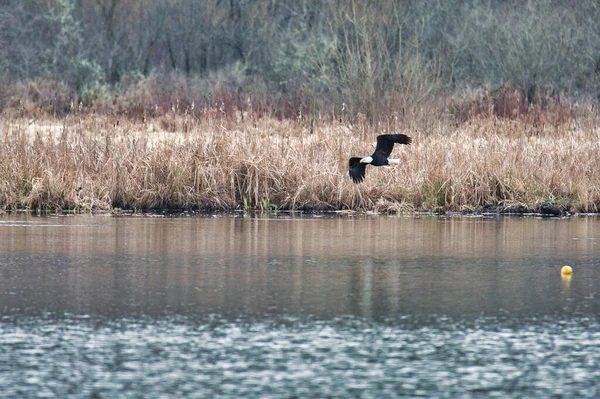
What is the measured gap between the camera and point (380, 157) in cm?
1379

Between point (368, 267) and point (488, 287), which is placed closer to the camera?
point (488, 287)

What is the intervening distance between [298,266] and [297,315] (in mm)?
2495

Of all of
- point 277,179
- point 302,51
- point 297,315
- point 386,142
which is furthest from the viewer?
point 302,51

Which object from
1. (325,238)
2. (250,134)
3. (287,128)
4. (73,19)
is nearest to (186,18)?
(73,19)

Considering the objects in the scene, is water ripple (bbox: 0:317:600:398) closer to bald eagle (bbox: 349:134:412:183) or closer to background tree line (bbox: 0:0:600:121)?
bald eagle (bbox: 349:134:412:183)

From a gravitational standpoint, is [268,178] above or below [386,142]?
below


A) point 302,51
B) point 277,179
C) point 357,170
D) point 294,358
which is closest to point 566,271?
point 294,358

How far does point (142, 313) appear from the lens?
25.2 feet

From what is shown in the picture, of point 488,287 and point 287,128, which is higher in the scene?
point 287,128

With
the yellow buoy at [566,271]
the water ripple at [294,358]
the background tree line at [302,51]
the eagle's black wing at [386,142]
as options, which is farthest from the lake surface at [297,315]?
the background tree line at [302,51]

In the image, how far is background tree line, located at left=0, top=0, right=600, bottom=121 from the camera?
78.1 ft

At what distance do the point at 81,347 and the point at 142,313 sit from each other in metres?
1.10

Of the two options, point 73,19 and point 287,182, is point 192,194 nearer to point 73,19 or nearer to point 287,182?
point 287,182

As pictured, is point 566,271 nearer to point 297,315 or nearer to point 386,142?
point 297,315
